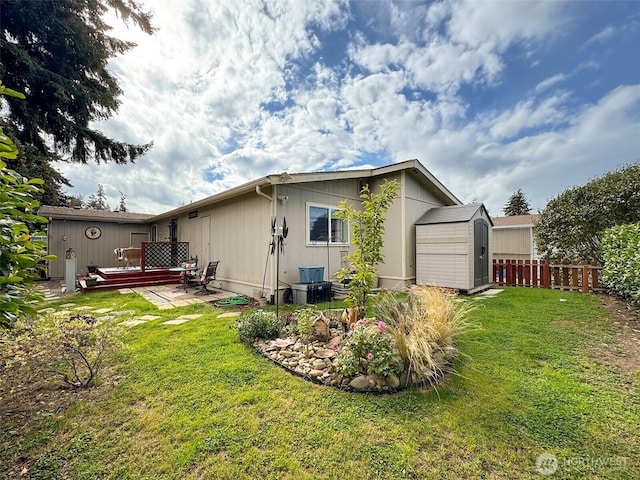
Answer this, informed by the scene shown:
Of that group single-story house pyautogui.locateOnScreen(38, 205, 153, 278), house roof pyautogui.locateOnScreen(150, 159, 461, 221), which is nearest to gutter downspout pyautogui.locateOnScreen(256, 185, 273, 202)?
house roof pyautogui.locateOnScreen(150, 159, 461, 221)

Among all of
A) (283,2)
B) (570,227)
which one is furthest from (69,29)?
(570,227)

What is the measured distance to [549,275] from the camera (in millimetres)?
8602

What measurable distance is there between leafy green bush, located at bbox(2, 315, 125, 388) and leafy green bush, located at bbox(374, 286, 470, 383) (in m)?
3.13

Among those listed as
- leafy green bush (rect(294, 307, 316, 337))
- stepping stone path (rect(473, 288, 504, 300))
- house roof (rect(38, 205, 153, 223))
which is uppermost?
house roof (rect(38, 205, 153, 223))

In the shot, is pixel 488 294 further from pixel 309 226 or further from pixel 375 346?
pixel 375 346

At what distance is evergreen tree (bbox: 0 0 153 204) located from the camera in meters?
7.74

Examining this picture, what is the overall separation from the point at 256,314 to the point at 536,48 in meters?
8.87

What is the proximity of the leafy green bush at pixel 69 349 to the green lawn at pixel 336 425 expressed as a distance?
1.09 ft

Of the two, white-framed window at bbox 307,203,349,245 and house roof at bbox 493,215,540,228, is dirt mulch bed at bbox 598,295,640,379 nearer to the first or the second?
white-framed window at bbox 307,203,349,245

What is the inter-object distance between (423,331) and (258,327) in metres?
2.33

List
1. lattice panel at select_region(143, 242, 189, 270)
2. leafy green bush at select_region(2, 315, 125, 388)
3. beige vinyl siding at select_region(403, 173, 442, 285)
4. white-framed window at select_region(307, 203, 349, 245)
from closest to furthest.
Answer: leafy green bush at select_region(2, 315, 125, 388)
white-framed window at select_region(307, 203, 349, 245)
beige vinyl siding at select_region(403, 173, 442, 285)
lattice panel at select_region(143, 242, 189, 270)

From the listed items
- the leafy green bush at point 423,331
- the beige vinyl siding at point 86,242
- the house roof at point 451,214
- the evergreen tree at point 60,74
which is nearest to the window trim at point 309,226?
the house roof at point 451,214

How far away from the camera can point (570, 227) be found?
9812 mm

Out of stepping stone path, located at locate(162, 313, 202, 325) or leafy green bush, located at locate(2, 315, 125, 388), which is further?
stepping stone path, located at locate(162, 313, 202, 325)
